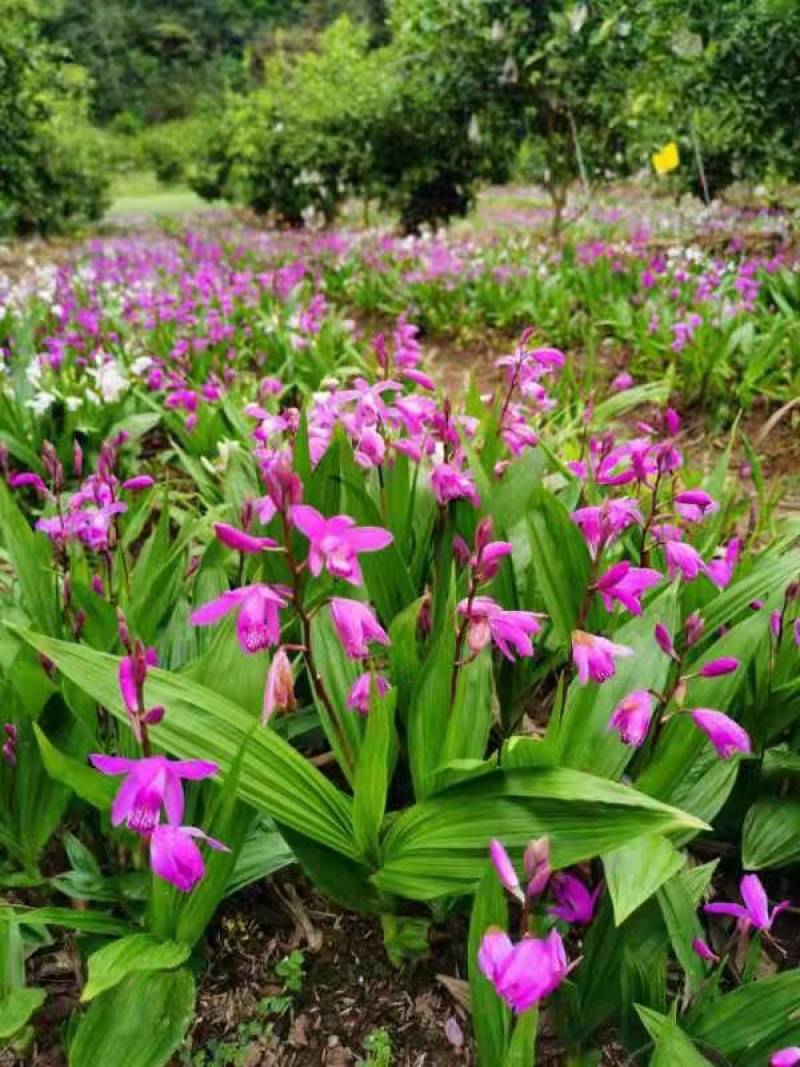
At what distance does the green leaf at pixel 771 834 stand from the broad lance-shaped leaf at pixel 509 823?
0.89ft

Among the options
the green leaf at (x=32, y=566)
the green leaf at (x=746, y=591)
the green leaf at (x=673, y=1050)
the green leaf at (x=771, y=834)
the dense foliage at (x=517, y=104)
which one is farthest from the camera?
the dense foliage at (x=517, y=104)

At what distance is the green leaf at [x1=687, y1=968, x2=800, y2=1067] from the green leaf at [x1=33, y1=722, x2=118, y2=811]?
793 millimetres

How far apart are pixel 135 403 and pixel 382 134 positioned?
10217 millimetres

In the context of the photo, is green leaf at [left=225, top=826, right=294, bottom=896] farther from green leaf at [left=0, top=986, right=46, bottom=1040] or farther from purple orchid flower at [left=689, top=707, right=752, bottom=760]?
purple orchid flower at [left=689, top=707, right=752, bottom=760]

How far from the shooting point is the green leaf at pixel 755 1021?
0.97m

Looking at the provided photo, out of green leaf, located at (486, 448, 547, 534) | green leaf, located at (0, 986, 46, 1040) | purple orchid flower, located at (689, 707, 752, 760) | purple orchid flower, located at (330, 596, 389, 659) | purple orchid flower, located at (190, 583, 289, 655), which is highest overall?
purple orchid flower, located at (190, 583, 289, 655)

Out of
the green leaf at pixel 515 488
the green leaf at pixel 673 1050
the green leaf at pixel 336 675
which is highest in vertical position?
the green leaf at pixel 515 488

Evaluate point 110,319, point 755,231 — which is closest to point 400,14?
point 755,231

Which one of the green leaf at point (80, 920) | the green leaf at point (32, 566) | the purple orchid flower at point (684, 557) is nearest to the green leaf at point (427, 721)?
the purple orchid flower at point (684, 557)

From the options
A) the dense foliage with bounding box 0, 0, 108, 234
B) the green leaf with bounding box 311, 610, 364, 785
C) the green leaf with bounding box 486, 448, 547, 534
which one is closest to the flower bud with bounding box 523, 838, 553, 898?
the green leaf with bounding box 311, 610, 364, 785

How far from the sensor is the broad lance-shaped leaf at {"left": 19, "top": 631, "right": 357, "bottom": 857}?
3.63 feet

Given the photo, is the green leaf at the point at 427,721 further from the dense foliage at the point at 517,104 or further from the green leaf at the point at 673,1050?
the dense foliage at the point at 517,104

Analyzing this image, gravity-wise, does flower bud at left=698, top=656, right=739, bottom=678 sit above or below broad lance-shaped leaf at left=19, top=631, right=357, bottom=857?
above

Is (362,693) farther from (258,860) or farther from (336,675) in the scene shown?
(258,860)
